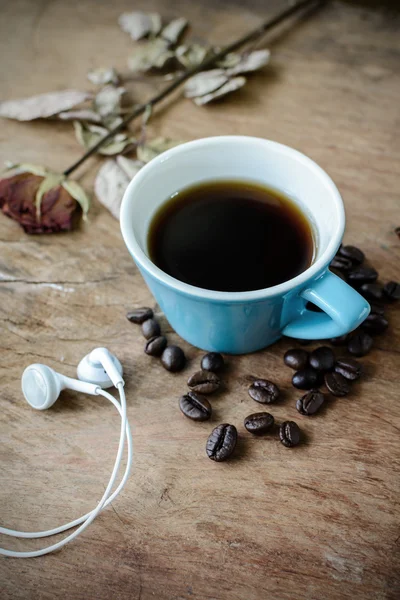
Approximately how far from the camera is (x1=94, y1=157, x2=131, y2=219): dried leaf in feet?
4.69

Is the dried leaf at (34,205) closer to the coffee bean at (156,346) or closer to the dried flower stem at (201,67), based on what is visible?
the dried flower stem at (201,67)

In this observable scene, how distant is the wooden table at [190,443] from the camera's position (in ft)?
3.12

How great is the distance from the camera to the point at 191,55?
173 cm

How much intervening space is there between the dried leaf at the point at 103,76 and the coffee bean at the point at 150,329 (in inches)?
32.8

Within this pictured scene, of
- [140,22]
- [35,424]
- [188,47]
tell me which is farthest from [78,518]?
[140,22]

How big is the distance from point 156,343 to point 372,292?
1.57 feet

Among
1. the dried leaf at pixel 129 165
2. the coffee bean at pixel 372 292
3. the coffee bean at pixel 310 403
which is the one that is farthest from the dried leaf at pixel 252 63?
the coffee bean at pixel 310 403

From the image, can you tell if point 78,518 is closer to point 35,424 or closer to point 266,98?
point 35,424

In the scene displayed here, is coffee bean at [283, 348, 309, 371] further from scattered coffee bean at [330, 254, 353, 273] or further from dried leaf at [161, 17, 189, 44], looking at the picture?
dried leaf at [161, 17, 189, 44]

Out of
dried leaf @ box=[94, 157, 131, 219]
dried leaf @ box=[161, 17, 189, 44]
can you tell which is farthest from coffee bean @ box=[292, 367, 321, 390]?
dried leaf @ box=[161, 17, 189, 44]

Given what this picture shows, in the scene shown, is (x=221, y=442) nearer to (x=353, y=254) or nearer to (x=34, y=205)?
(x=353, y=254)

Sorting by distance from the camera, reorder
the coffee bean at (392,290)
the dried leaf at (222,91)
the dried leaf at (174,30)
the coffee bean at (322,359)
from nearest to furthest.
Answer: the coffee bean at (322,359), the coffee bean at (392,290), the dried leaf at (222,91), the dried leaf at (174,30)

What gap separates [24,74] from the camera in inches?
68.0

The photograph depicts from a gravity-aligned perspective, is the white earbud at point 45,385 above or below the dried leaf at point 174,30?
below
